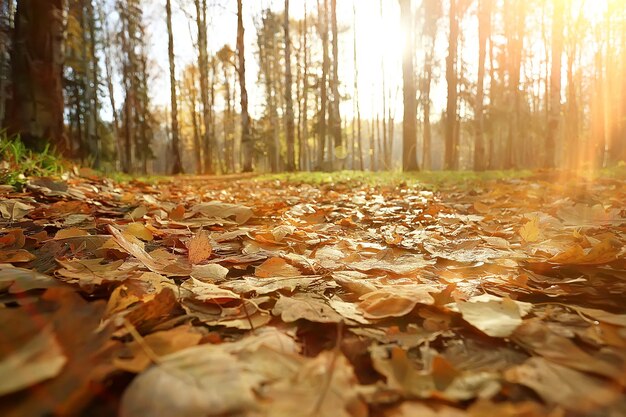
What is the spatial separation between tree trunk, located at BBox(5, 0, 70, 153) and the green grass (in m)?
0.57

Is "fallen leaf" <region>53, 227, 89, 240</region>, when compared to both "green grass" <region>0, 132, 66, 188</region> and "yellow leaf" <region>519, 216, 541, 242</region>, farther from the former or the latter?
"yellow leaf" <region>519, 216, 541, 242</region>

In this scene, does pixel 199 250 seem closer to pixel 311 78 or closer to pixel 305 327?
pixel 305 327

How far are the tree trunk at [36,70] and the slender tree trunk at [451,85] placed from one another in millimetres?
10130

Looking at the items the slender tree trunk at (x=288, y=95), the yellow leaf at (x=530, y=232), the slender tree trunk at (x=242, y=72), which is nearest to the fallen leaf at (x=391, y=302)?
the yellow leaf at (x=530, y=232)

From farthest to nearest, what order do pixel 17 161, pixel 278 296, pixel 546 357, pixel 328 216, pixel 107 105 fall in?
pixel 107 105
pixel 17 161
pixel 328 216
pixel 278 296
pixel 546 357

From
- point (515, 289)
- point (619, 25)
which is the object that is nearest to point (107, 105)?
point (515, 289)

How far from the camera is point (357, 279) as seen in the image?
117cm

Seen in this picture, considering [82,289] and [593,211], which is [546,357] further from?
[593,211]

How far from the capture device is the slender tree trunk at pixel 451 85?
11109mm

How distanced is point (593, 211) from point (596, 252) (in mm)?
1049

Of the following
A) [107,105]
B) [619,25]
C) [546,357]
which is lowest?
[546,357]

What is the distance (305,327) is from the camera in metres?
0.83

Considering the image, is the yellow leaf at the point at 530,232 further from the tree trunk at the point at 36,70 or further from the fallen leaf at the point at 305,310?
the tree trunk at the point at 36,70

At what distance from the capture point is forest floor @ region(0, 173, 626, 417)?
53cm
